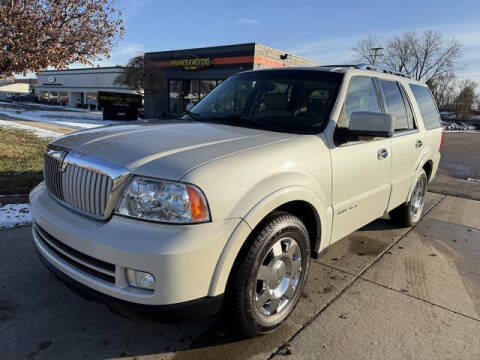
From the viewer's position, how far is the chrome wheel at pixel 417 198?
4983 mm

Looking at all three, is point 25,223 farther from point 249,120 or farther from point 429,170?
point 429,170

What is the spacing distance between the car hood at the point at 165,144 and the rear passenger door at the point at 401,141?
5.62ft

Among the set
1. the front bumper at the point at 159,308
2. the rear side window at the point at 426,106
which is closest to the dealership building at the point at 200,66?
the rear side window at the point at 426,106

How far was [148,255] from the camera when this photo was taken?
1.90 m

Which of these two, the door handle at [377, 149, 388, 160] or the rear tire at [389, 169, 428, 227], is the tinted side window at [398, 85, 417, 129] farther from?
the door handle at [377, 149, 388, 160]

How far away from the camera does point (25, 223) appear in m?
4.38

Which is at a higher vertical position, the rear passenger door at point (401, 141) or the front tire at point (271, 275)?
the rear passenger door at point (401, 141)

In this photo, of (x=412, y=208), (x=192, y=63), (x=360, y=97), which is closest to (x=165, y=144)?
(x=360, y=97)

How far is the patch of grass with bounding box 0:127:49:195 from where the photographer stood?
5762mm

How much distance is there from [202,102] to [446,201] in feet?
17.8

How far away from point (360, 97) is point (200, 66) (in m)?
25.5

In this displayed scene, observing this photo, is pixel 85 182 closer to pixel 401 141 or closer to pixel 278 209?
pixel 278 209

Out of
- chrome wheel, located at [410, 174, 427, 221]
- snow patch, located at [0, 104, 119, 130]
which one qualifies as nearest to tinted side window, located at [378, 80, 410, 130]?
chrome wheel, located at [410, 174, 427, 221]

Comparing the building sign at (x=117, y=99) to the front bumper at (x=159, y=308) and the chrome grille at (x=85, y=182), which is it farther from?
the front bumper at (x=159, y=308)
